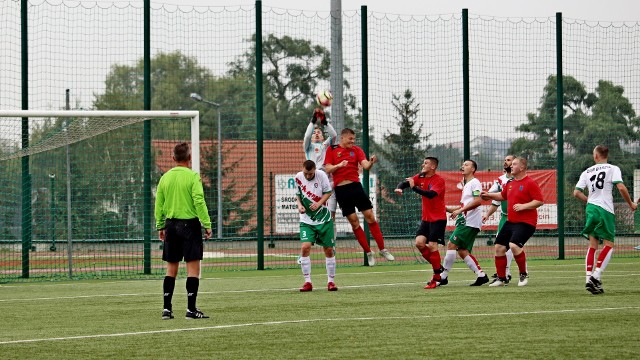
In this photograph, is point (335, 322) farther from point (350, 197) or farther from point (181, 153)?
point (350, 197)

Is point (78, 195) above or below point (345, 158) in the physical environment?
below

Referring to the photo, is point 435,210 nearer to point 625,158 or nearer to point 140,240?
point 140,240

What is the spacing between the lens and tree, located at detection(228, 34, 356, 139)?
973 inches

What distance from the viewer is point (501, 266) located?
54.3 feet

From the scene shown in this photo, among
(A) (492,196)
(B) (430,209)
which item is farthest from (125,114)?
(A) (492,196)

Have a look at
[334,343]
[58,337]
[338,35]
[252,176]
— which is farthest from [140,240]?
[334,343]

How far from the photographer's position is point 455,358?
27.8ft

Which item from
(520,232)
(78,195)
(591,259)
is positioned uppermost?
(78,195)

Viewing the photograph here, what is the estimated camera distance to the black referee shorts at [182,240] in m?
12.1

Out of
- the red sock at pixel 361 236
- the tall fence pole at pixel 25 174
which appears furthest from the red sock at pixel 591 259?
the tall fence pole at pixel 25 174

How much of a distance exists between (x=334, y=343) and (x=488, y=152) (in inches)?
672

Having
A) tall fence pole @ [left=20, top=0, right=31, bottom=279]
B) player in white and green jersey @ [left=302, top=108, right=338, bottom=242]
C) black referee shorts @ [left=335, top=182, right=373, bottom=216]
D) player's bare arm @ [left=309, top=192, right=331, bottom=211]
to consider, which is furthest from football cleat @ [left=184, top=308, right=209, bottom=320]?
tall fence pole @ [left=20, top=0, right=31, bottom=279]

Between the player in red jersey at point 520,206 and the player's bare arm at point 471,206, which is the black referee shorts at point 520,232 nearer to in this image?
the player in red jersey at point 520,206

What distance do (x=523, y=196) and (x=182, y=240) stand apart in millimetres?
6224
